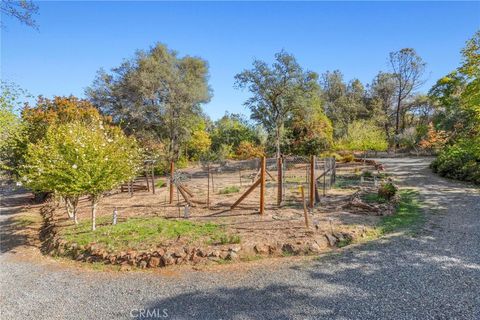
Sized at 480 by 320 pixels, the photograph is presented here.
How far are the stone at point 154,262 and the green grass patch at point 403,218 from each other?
5.37 meters

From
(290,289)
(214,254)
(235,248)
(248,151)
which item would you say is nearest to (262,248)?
(235,248)

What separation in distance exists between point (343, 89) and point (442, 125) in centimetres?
1886

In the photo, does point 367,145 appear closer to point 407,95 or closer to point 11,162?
point 407,95

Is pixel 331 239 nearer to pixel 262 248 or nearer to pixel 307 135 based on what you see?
pixel 262 248

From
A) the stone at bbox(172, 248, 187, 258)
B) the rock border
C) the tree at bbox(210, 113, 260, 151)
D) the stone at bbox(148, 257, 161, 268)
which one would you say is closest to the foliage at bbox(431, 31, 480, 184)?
the rock border

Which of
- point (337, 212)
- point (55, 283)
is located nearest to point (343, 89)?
point (337, 212)

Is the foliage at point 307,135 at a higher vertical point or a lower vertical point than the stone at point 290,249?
higher

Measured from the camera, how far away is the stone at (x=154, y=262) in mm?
6036

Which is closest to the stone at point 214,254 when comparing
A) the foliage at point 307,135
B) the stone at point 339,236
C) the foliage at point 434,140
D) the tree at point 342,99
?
the stone at point 339,236

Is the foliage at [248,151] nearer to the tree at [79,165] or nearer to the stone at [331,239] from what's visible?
the tree at [79,165]

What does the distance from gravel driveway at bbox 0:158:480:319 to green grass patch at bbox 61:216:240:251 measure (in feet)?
3.31

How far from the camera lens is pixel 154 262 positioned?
607 centimetres

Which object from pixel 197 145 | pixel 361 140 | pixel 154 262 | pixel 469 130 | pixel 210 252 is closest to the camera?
pixel 154 262

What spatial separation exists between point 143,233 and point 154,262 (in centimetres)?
159
